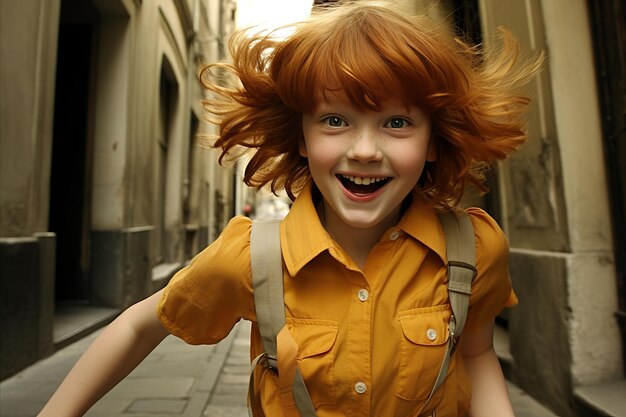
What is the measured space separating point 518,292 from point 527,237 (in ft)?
1.28

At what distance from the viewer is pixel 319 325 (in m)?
1.20

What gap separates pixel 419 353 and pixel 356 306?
181mm

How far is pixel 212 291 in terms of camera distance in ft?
4.13

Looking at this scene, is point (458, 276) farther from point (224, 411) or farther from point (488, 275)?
point (224, 411)

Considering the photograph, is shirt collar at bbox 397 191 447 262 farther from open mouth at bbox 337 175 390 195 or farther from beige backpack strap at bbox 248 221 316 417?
beige backpack strap at bbox 248 221 316 417

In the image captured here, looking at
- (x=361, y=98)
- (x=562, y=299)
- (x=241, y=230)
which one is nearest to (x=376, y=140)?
(x=361, y=98)

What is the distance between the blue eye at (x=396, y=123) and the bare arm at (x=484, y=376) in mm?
625

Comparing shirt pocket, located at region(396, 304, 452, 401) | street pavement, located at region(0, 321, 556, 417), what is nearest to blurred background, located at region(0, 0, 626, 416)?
street pavement, located at region(0, 321, 556, 417)

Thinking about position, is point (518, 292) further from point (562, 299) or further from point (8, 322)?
point (8, 322)

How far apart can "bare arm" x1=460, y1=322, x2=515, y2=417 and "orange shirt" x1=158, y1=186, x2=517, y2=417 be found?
8 cm

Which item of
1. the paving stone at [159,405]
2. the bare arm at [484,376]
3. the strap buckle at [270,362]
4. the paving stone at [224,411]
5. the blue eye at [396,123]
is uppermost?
the blue eye at [396,123]

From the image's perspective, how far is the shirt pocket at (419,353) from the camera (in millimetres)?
1167

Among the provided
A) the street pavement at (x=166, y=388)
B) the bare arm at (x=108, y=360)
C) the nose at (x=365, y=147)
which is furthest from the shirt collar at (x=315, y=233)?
the street pavement at (x=166, y=388)

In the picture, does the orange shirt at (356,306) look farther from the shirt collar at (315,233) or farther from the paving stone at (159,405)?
the paving stone at (159,405)
